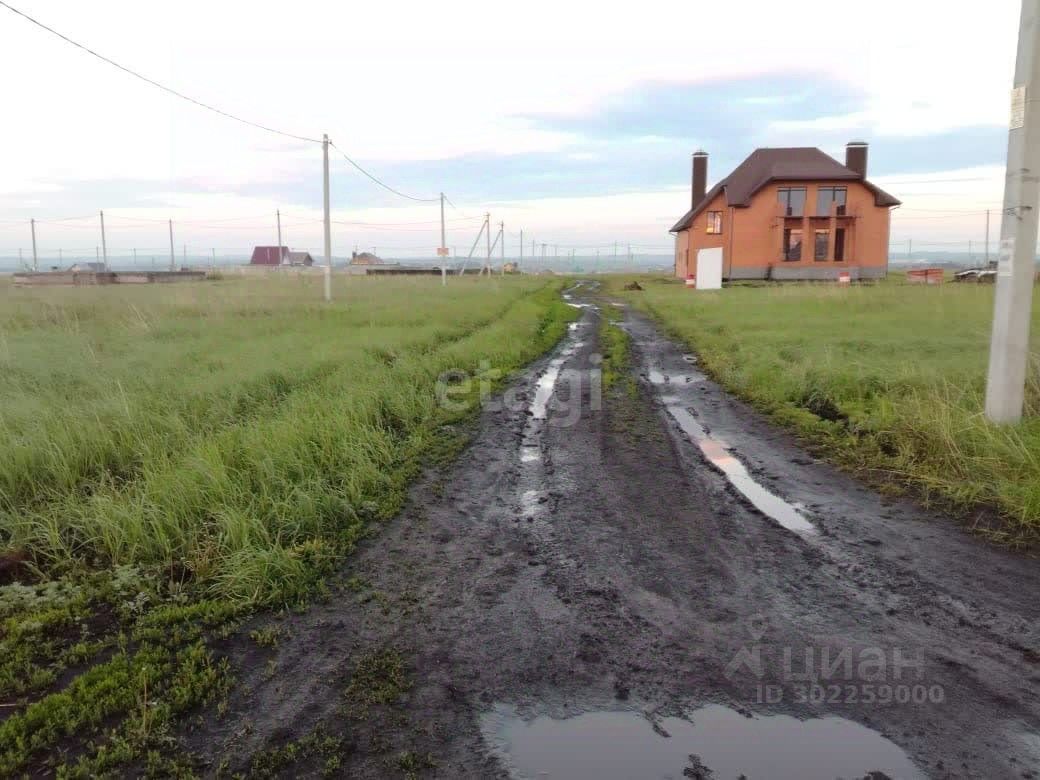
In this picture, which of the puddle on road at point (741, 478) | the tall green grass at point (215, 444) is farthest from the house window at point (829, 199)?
the puddle on road at point (741, 478)

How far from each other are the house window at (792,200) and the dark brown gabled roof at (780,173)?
2.87ft

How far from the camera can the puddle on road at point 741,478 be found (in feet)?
17.9

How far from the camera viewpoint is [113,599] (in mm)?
4223

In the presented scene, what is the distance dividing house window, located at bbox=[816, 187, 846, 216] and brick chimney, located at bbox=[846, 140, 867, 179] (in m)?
5.08

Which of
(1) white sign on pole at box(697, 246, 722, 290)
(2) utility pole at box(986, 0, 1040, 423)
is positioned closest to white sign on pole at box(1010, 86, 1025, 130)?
(2) utility pole at box(986, 0, 1040, 423)

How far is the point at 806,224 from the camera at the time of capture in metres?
43.9

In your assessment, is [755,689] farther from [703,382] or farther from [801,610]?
[703,382]

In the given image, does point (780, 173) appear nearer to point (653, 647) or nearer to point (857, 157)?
point (857, 157)

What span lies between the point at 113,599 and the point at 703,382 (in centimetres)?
905

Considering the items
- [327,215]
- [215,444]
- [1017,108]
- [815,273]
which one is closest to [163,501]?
[215,444]

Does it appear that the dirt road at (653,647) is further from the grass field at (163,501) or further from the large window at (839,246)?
the large window at (839,246)

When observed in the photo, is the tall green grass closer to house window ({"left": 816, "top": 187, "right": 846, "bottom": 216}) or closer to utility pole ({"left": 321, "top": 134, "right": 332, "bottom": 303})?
utility pole ({"left": 321, "top": 134, "right": 332, "bottom": 303})

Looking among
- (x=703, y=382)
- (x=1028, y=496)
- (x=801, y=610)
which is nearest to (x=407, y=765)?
(x=801, y=610)

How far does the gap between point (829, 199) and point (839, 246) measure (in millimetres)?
2879
